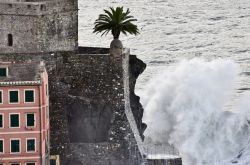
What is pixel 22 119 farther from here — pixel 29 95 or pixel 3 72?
pixel 3 72

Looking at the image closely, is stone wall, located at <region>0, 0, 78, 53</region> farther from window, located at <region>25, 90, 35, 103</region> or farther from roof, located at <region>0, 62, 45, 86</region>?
window, located at <region>25, 90, 35, 103</region>

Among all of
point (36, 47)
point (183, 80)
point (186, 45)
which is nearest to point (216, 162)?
point (183, 80)

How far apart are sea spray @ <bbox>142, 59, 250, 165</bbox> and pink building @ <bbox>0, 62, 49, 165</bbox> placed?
68.3 ft

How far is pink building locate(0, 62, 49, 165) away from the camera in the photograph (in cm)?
6794

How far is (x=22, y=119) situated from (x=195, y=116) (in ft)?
88.9

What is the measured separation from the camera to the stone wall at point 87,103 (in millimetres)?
71562

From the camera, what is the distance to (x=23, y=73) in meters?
68.7

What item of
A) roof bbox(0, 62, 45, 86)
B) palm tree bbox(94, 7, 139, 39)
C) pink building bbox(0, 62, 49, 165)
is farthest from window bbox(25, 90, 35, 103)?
palm tree bbox(94, 7, 139, 39)

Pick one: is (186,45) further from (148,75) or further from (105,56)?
(105,56)

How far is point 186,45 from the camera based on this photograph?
129500 millimetres

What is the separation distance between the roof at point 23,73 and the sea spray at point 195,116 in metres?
21.0

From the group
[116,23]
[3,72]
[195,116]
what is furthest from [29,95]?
[195,116]

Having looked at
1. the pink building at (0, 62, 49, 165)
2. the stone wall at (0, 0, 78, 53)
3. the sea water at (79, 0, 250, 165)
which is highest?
the stone wall at (0, 0, 78, 53)

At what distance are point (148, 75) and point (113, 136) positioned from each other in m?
41.8
